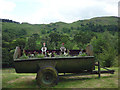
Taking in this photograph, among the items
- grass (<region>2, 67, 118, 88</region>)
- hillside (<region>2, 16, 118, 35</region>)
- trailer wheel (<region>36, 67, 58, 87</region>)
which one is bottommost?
grass (<region>2, 67, 118, 88</region>)

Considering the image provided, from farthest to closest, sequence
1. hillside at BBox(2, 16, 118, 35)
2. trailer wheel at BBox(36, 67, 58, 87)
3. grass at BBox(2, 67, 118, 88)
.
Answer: hillside at BBox(2, 16, 118, 35)
trailer wheel at BBox(36, 67, 58, 87)
grass at BBox(2, 67, 118, 88)

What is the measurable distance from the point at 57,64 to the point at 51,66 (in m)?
0.40

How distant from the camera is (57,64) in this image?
801cm

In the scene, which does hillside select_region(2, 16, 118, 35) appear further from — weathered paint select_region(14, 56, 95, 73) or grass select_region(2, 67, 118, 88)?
weathered paint select_region(14, 56, 95, 73)

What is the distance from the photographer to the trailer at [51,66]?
7.64 metres

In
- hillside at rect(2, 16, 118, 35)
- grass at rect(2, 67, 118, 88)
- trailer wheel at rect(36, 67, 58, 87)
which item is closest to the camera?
grass at rect(2, 67, 118, 88)

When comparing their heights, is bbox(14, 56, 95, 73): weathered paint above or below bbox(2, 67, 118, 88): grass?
above

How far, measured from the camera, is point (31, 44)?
49125 mm

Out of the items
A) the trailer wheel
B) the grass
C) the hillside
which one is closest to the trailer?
the trailer wheel

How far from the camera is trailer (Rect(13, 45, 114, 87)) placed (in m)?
7.64

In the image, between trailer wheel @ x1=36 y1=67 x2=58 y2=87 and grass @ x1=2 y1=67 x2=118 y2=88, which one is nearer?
grass @ x1=2 y1=67 x2=118 y2=88

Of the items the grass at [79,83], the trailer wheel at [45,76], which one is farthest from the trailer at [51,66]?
the grass at [79,83]

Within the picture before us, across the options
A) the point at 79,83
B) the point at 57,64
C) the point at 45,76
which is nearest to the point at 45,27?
the point at 57,64

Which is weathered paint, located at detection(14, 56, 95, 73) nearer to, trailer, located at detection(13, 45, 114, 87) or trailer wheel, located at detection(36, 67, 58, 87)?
trailer, located at detection(13, 45, 114, 87)
